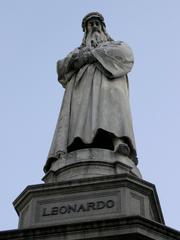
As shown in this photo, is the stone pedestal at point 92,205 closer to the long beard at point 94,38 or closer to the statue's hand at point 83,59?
the statue's hand at point 83,59

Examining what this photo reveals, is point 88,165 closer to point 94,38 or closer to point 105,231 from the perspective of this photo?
point 105,231

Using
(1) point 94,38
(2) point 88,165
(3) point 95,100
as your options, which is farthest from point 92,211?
(1) point 94,38

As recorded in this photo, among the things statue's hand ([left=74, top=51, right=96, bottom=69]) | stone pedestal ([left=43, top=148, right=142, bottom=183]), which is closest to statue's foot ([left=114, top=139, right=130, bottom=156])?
stone pedestal ([left=43, top=148, right=142, bottom=183])

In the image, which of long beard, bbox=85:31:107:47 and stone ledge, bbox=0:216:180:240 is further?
long beard, bbox=85:31:107:47

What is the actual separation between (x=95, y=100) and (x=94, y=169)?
256 centimetres

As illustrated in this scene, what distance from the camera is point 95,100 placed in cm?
1675

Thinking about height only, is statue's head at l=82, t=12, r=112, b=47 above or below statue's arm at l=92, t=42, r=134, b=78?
above

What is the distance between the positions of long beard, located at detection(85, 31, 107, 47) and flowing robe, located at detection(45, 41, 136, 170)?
437mm

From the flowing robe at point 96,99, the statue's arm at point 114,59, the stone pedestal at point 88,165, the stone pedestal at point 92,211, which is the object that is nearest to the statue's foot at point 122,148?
the stone pedestal at point 88,165

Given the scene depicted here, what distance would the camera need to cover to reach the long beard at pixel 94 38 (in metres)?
19.0

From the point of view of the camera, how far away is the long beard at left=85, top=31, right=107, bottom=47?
62.4 ft

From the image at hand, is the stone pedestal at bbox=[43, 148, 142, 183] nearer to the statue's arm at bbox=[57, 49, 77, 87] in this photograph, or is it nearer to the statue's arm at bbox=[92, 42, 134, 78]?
the statue's arm at bbox=[92, 42, 134, 78]

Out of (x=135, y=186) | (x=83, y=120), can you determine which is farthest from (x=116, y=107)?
(x=135, y=186)

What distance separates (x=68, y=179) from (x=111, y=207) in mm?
1689
